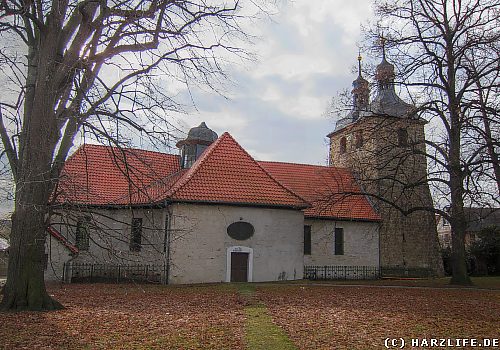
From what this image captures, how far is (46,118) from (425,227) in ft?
79.8

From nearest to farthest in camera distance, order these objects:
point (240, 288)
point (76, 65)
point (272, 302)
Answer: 1. point (76, 65)
2. point (272, 302)
3. point (240, 288)

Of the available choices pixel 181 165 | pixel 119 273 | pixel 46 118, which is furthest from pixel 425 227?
pixel 46 118

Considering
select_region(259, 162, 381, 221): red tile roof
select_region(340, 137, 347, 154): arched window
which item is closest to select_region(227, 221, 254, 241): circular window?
select_region(259, 162, 381, 221): red tile roof

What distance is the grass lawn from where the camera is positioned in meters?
8.27

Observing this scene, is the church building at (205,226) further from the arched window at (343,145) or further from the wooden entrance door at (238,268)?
the arched window at (343,145)

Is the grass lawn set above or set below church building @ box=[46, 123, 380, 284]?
below

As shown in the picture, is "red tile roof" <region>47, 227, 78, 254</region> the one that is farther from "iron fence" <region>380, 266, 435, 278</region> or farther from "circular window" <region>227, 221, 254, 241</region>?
"iron fence" <region>380, 266, 435, 278</region>

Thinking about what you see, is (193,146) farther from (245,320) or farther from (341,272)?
(245,320)

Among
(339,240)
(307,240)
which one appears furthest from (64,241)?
(339,240)

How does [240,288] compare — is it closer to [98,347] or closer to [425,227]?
[98,347]

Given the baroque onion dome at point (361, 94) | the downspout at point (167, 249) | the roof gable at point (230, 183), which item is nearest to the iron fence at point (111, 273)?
the downspout at point (167, 249)

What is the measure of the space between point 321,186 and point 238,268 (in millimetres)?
9832

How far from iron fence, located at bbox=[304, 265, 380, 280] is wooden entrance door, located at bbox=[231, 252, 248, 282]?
556cm

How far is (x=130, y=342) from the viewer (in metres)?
8.21
